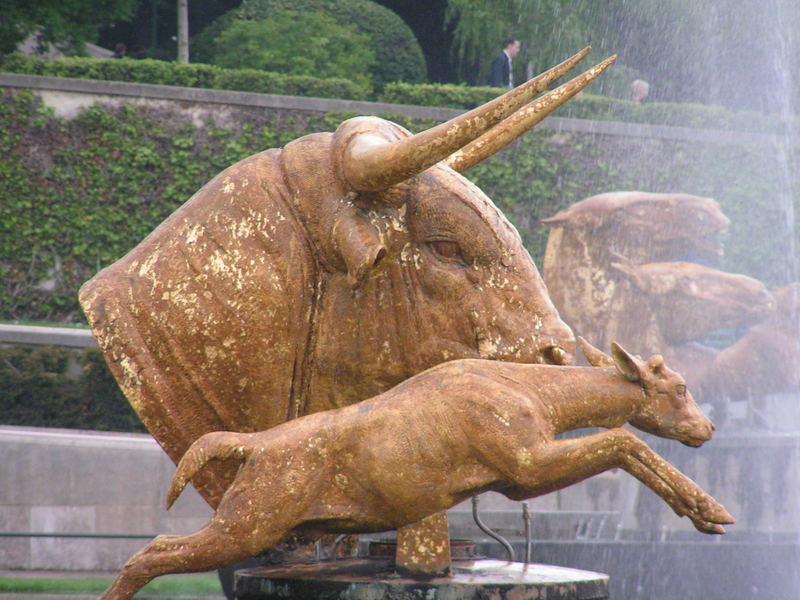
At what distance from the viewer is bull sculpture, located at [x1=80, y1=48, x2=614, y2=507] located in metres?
2.89

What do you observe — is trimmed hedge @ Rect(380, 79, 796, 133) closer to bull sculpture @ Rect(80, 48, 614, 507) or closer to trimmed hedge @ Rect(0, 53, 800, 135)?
trimmed hedge @ Rect(0, 53, 800, 135)

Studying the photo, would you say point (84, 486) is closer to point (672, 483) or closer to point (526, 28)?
point (672, 483)

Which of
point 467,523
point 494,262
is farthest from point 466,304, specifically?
Answer: point 467,523

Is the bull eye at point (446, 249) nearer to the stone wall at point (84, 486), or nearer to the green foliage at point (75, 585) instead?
the green foliage at point (75, 585)

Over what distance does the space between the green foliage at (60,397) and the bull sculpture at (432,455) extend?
21.8 feet

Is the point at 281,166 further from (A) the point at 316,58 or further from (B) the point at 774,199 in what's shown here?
(A) the point at 316,58

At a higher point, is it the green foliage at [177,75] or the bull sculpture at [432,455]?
the green foliage at [177,75]

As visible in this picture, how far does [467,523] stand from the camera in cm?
508

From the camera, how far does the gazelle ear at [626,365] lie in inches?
105

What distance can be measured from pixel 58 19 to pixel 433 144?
558 inches

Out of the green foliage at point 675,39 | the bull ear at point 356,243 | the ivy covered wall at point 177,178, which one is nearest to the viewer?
the bull ear at point 356,243

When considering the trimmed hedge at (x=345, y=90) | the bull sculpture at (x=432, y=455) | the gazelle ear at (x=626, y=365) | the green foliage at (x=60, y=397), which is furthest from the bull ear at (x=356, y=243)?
the trimmed hedge at (x=345, y=90)

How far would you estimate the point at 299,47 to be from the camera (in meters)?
16.9

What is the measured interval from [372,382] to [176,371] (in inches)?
19.6
